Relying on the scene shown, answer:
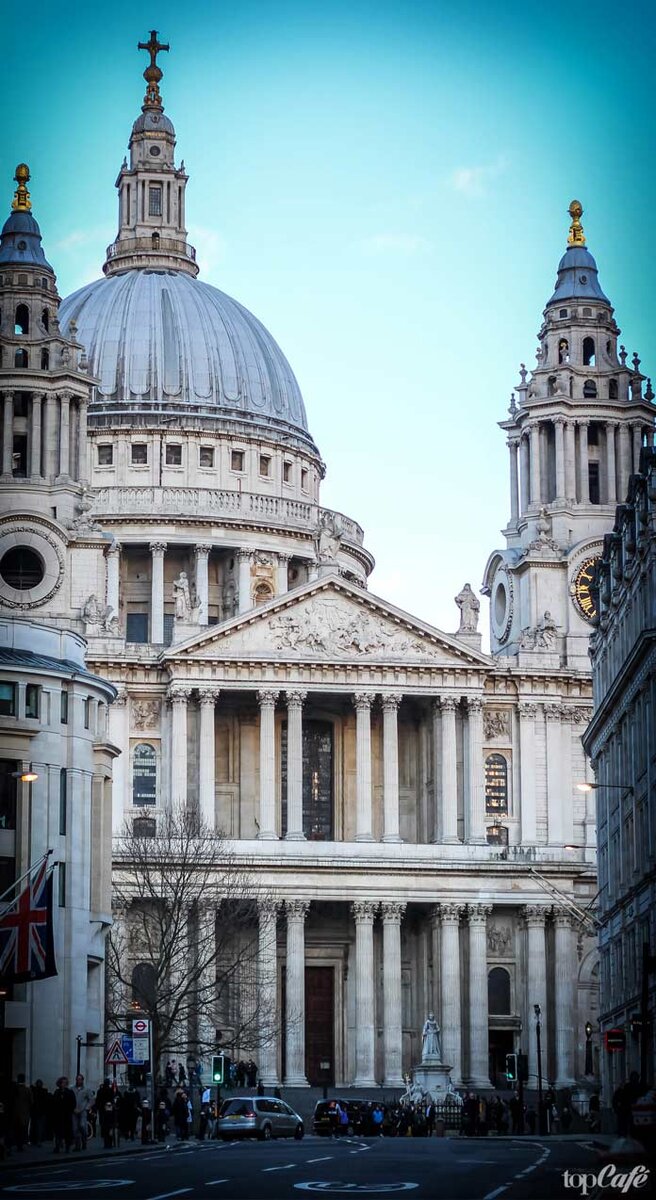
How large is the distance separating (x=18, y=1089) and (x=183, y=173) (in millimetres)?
95335

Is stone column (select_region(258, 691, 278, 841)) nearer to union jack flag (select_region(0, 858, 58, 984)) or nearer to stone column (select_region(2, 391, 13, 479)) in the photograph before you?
stone column (select_region(2, 391, 13, 479))

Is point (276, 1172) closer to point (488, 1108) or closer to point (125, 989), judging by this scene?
point (488, 1108)

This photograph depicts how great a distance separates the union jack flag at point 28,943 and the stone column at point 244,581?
72.7 metres

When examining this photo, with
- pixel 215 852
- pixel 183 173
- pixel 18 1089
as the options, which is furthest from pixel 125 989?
pixel 183 173

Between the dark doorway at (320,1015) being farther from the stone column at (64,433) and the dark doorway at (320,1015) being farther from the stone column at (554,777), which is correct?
the stone column at (64,433)

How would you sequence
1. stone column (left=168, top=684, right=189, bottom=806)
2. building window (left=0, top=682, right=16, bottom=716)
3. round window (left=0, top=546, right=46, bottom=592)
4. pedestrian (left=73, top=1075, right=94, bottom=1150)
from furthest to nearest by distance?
round window (left=0, top=546, right=46, bottom=592), stone column (left=168, top=684, right=189, bottom=806), building window (left=0, top=682, right=16, bottom=716), pedestrian (left=73, top=1075, right=94, bottom=1150)

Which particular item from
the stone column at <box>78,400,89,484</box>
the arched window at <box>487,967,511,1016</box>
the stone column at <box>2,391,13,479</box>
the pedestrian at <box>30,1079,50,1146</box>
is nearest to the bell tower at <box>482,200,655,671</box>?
the arched window at <box>487,967,511,1016</box>

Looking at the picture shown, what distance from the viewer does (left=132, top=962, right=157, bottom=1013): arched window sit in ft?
299

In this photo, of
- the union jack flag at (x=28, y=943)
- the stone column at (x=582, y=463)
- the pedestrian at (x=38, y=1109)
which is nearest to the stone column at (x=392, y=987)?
the stone column at (x=582, y=463)

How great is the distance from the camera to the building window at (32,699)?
80.4 metres

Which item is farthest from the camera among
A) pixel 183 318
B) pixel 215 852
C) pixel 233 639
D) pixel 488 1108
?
pixel 183 318

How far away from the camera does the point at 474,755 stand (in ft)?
392

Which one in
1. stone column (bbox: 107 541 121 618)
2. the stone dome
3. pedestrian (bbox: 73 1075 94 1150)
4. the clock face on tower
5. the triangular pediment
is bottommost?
pedestrian (bbox: 73 1075 94 1150)

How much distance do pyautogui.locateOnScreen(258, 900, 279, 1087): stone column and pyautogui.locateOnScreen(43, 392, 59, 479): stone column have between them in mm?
23286
